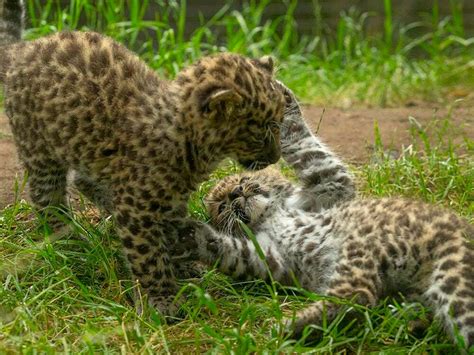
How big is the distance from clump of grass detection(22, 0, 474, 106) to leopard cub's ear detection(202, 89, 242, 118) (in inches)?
132

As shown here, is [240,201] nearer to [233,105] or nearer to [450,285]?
[233,105]

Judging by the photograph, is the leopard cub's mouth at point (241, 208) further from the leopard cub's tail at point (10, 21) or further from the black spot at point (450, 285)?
the leopard cub's tail at point (10, 21)

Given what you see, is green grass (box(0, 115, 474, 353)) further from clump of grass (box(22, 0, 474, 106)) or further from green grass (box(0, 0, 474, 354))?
clump of grass (box(22, 0, 474, 106))

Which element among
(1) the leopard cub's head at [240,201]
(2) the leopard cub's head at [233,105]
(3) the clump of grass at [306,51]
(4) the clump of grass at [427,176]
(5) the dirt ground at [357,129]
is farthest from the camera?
(3) the clump of grass at [306,51]

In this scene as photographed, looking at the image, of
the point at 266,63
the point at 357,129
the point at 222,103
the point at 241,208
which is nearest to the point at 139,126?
the point at 222,103

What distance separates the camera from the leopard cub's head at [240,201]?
5.68 meters

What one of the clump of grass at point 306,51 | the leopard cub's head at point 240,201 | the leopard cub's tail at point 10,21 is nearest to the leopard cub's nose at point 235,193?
the leopard cub's head at point 240,201

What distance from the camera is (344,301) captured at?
175 inches

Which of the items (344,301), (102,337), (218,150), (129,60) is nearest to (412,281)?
(344,301)

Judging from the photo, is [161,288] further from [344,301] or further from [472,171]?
[472,171]

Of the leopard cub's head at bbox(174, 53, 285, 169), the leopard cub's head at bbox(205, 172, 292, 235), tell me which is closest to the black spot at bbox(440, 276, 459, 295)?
the leopard cub's head at bbox(174, 53, 285, 169)

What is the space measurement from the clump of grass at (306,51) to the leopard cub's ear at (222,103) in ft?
11.0

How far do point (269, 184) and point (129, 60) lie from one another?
1.22m

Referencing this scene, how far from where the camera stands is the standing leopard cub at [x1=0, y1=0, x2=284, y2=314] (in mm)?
4957
